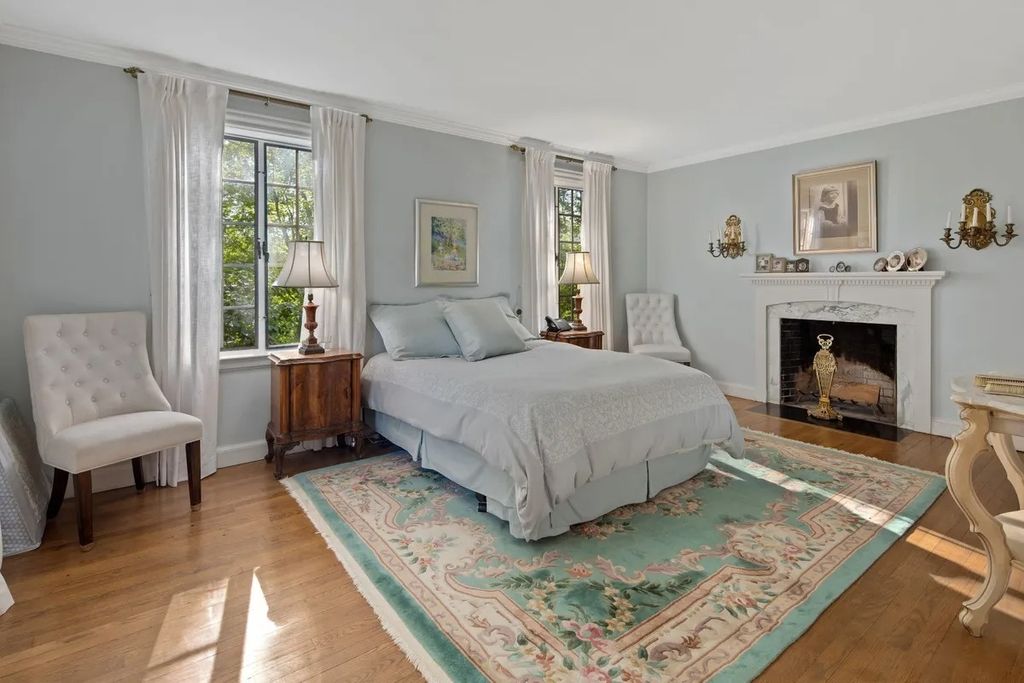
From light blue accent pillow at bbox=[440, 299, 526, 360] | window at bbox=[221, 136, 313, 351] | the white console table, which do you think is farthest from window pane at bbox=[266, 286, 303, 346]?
the white console table

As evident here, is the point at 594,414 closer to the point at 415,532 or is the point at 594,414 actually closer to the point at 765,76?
the point at 415,532

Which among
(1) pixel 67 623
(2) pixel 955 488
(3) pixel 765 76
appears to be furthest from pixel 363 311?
(2) pixel 955 488

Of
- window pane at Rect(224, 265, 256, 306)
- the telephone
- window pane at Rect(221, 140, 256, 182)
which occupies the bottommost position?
the telephone

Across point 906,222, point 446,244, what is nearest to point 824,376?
point 906,222

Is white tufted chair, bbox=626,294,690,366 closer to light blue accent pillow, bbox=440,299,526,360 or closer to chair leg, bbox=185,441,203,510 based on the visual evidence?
light blue accent pillow, bbox=440,299,526,360

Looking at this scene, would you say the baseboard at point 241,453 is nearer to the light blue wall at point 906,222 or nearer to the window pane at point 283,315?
the window pane at point 283,315

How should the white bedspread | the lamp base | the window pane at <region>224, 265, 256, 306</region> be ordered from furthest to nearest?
the window pane at <region>224, 265, 256, 306</region>
the lamp base
the white bedspread

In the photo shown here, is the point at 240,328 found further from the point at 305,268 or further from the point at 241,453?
the point at 241,453

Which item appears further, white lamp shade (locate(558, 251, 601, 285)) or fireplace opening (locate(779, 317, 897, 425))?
white lamp shade (locate(558, 251, 601, 285))

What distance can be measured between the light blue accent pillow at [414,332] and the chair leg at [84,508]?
1784 mm

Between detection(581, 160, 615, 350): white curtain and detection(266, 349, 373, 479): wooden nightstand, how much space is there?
279 cm

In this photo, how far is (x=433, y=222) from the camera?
14.5 feet

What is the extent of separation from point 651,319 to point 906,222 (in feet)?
8.01

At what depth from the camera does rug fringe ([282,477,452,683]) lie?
1692 millimetres
